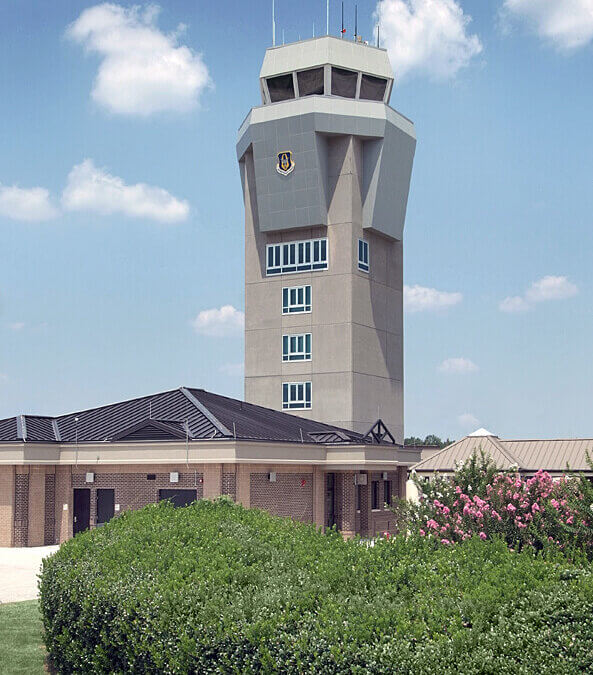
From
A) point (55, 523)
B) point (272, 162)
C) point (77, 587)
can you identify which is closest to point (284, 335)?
point (272, 162)

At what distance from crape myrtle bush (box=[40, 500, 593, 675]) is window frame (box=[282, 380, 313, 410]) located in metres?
51.4

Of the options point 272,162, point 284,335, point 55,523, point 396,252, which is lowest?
point 55,523

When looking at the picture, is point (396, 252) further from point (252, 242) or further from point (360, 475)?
point (360, 475)

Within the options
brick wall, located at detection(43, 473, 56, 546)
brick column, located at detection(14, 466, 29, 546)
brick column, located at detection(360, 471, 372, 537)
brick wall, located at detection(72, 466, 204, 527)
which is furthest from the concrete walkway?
brick column, located at detection(360, 471, 372, 537)

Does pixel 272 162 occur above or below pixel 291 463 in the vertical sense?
above

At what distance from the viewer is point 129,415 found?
45781 millimetres

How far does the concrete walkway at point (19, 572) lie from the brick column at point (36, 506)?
640mm

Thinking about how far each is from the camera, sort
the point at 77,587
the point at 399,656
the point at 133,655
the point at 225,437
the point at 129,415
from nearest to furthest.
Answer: the point at 399,656 → the point at 133,655 → the point at 77,587 → the point at 225,437 → the point at 129,415

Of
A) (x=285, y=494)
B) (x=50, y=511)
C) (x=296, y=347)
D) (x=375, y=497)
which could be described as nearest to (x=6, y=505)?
(x=50, y=511)

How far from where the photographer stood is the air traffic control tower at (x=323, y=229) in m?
65.8

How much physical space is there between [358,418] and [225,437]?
91.6 feet

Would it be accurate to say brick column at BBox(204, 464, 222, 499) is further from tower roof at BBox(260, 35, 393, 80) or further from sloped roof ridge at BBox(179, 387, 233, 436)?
tower roof at BBox(260, 35, 393, 80)

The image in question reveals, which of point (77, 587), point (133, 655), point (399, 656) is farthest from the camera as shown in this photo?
point (77, 587)

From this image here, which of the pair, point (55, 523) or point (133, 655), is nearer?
point (133, 655)
